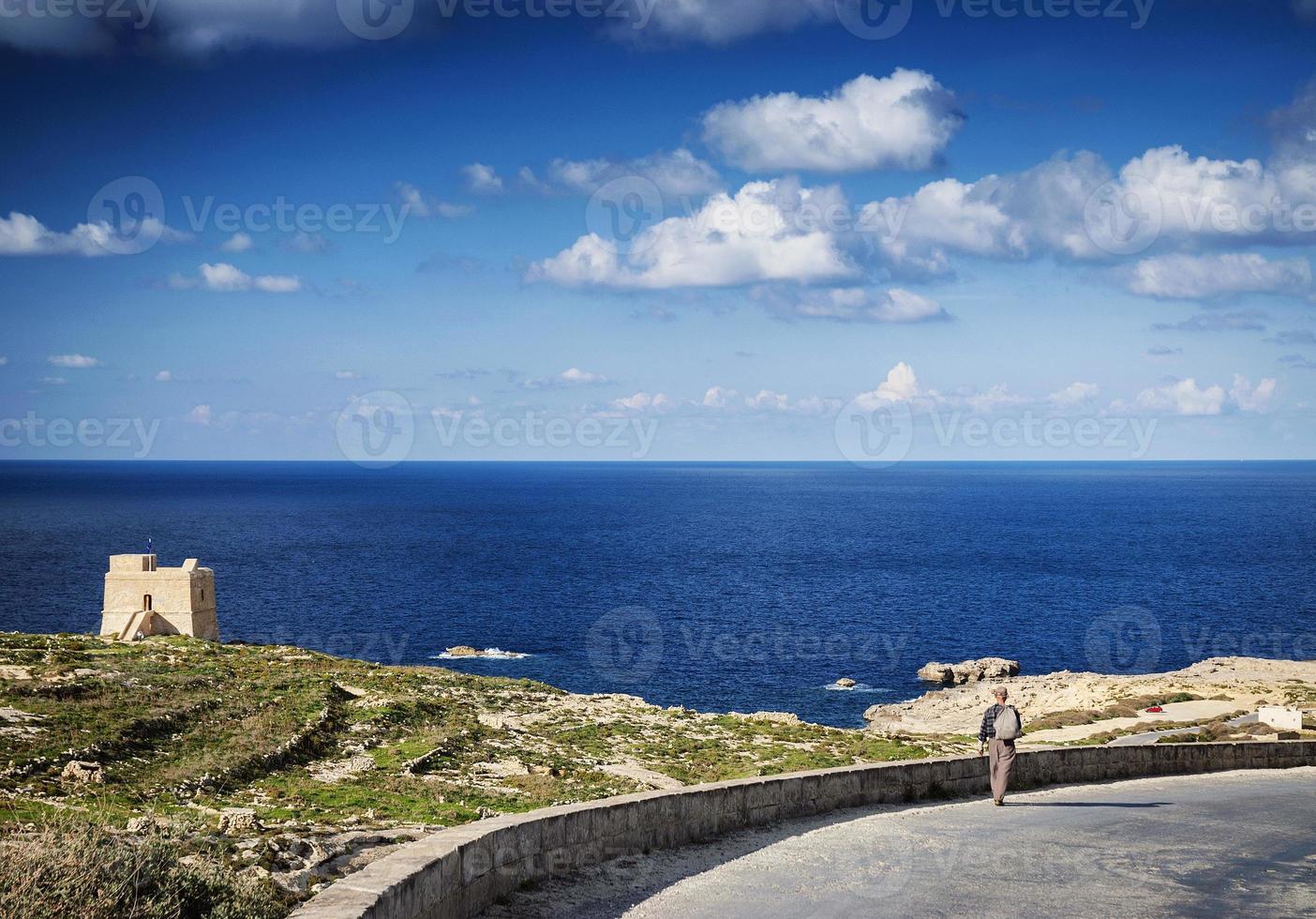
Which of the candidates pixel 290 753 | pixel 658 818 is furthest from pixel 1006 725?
pixel 290 753

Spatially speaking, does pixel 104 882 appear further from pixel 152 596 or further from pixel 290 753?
pixel 152 596

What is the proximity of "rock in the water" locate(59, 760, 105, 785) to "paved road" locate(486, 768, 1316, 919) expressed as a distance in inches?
498

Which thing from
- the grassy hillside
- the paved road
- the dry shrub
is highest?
the dry shrub

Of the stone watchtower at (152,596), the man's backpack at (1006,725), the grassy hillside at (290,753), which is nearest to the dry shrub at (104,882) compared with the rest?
the grassy hillside at (290,753)

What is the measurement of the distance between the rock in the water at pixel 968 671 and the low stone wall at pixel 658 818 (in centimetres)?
4517

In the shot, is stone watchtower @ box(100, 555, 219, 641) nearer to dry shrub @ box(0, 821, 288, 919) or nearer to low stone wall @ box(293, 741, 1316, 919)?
low stone wall @ box(293, 741, 1316, 919)

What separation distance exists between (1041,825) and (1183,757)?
8259mm

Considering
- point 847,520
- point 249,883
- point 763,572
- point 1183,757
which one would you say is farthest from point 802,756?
point 847,520

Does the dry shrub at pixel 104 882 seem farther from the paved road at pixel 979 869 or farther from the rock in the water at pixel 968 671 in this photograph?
the rock in the water at pixel 968 671

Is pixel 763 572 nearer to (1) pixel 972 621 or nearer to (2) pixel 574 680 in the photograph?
(1) pixel 972 621

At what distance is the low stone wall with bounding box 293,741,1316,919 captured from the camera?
863 cm

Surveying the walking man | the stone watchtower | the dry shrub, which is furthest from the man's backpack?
the stone watchtower

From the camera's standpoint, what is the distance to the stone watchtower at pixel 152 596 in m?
46.1

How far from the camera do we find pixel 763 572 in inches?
4825
